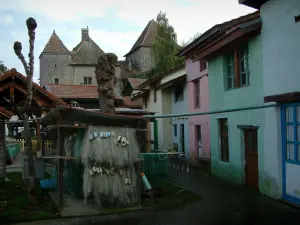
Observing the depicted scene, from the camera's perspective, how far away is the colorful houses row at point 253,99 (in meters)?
9.05

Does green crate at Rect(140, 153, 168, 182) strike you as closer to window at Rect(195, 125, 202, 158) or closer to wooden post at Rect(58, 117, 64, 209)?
wooden post at Rect(58, 117, 64, 209)

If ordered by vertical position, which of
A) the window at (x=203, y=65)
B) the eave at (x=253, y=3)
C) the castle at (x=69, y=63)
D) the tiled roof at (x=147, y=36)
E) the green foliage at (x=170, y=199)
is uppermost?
the tiled roof at (x=147, y=36)

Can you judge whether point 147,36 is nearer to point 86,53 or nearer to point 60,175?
point 86,53

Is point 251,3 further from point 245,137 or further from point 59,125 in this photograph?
point 59,125

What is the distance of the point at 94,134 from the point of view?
8.45 m

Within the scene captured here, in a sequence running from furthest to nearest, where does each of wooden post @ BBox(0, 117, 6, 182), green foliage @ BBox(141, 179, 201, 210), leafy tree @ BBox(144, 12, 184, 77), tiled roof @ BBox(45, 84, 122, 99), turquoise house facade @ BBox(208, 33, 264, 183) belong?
leafy tree @ BBox(144, 12, 184, 77) → tiled roof @ BBox(45, 84, 122, 99) → wooden post @ BBox(0, 117, 6, 182) → turquoise house facade @ BBox(208, 33, 264, 183) → green foliage @ BBox(141, 179, 201, 210)

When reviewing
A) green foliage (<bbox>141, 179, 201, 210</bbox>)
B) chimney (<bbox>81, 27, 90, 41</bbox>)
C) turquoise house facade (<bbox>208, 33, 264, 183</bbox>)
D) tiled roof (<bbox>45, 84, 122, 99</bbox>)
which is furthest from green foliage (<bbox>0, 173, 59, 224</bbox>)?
chimney (<bbox>81, 27, 90, 41</bbox>)

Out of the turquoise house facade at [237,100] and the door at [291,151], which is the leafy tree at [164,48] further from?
the door at [291,151]

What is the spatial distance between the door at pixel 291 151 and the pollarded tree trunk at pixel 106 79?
4791 mm

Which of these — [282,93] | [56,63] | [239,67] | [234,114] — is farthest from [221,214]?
[56,63]

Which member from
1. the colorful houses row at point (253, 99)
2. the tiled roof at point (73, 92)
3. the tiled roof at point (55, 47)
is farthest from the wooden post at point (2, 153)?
the tiled roof at point (55, 47)

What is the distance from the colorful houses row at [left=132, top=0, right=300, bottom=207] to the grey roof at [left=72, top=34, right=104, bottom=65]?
111 feet

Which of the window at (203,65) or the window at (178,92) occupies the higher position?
the window at (203,65)

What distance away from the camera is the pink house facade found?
15891 millimetres
